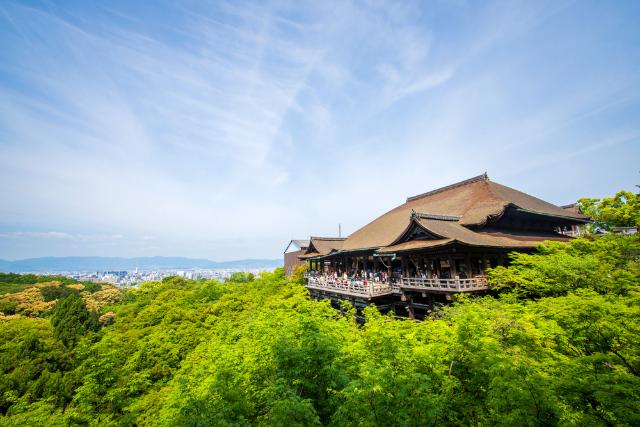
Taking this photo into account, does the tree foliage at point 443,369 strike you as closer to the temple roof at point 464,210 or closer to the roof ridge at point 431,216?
the temple roof at point 464,210

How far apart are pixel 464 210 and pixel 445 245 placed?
991 cm

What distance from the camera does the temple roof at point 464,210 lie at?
63.2ft

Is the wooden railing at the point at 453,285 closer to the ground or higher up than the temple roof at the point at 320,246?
closer to the ground

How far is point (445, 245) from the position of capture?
1567 cm

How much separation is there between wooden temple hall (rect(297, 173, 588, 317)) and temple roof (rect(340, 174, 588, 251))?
6 centimetres

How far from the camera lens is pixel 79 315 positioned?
31.9m

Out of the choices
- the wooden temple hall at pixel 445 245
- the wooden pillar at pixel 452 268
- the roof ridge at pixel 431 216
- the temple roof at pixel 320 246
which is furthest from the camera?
the temple roof at pixel 320 246

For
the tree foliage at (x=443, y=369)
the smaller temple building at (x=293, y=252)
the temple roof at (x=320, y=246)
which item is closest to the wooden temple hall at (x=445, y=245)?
the tree foliage at (x=443, y=369)

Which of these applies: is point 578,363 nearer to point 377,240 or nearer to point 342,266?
point 377,240

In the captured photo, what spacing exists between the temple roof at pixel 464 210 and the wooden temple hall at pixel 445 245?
0.06 m

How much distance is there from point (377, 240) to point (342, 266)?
737 cm

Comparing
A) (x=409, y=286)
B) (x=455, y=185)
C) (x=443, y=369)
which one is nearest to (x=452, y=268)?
(x=409, y=286)

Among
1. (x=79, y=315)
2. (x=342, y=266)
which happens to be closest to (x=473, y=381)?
(x=342, y=266)

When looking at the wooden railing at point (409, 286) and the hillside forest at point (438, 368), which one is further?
the wooden railing at point (409, 286)
